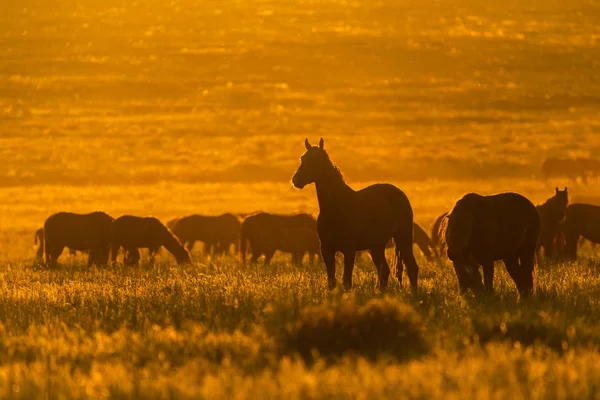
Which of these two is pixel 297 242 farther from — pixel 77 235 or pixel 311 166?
pixel 311 166

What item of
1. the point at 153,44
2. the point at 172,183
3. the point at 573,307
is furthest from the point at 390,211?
the point at 153,44

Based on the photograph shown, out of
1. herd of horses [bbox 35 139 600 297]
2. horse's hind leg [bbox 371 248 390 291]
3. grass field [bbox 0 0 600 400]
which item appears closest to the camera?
grass field [bbox 0 0 600 400]

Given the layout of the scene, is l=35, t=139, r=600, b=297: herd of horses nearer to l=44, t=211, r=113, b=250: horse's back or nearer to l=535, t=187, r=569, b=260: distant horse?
l=535, t=187, r=569, b=260: distant horse

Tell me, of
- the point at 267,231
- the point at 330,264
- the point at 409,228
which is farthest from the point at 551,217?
the point at 330,264

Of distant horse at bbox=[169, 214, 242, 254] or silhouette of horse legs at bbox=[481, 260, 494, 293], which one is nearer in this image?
silhouette of horse legs at bbox=[481, 260, 494, 293]

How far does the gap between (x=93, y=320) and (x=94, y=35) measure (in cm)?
10309

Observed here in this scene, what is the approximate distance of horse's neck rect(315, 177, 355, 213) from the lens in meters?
15.5

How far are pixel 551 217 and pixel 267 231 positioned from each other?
20.3 ft

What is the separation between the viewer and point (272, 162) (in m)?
67.5

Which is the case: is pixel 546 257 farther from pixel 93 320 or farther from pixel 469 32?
pixel 469 32

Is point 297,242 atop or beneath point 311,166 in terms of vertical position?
beneath

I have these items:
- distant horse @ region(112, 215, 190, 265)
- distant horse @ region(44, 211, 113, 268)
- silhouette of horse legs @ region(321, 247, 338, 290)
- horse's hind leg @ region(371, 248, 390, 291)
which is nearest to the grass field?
horse's hind leg @ region(371, 248, 390, 291)

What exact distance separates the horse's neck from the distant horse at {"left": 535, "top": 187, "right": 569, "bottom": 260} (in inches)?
287

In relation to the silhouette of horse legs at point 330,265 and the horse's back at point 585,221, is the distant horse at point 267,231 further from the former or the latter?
the silhouette of horse legs at point 330,265
